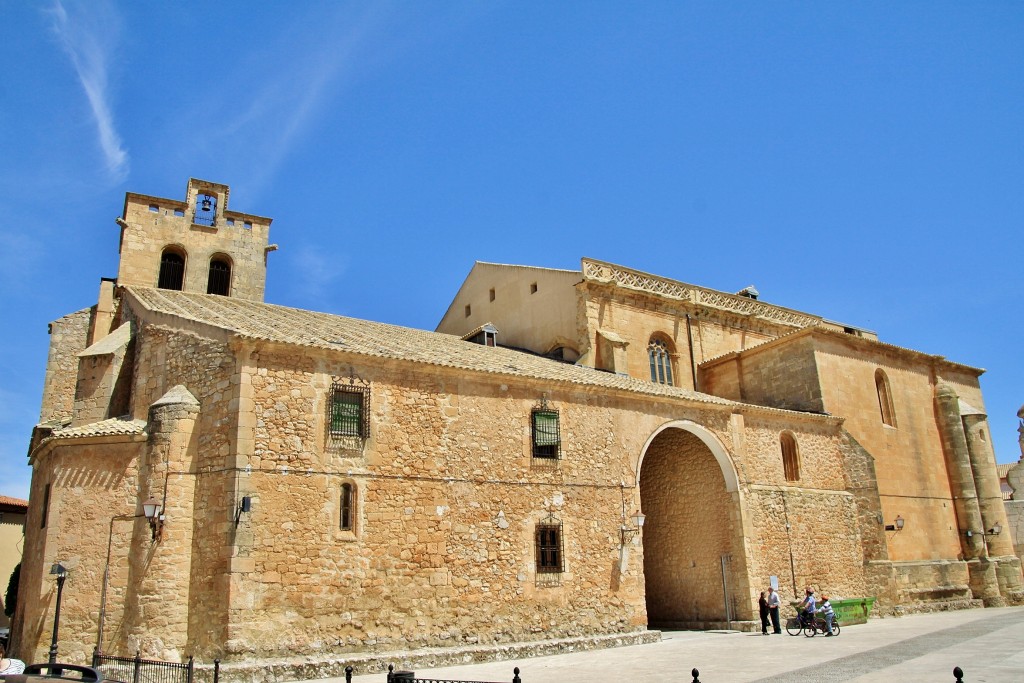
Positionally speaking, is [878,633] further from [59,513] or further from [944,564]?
[59,513]

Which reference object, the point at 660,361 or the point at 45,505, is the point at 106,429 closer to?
the point at 45,505

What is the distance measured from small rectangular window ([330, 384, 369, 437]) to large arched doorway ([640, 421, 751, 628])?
8249 millimetres

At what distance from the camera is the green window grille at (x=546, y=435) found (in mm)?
17953

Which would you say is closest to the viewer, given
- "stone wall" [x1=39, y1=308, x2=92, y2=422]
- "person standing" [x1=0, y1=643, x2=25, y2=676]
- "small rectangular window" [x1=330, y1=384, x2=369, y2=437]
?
"person standing" [x1=0, y1=643, x2=25, y2=676]

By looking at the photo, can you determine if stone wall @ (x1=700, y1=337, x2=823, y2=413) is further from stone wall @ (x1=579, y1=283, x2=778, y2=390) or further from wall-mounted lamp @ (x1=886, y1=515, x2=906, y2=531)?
wall-mounted lamp @ (x1=886, y1=515, x2=906, y2=531)

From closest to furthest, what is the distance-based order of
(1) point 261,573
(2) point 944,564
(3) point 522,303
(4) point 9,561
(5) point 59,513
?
(1) point 261,573
(5) point 59,513
(2) point 944,564
(3) point 522,303
(4) point 9,561

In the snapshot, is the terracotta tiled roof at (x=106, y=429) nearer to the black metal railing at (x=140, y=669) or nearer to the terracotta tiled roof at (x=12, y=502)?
the black metal railing at (x=140, y=669)

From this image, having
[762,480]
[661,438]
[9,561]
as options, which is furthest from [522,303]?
[9,561]

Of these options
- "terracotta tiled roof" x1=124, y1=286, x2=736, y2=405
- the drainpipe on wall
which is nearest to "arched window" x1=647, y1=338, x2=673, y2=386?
the drainpipe on wall

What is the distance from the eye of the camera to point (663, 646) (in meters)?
17.5

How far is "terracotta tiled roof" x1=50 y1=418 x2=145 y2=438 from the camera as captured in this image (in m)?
14.8

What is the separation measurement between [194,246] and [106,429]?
9.45m

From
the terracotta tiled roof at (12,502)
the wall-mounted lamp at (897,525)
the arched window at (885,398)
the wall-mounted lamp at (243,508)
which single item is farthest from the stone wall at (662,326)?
the terracotta tiled roof at (12,502)

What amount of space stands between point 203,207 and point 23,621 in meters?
13.0
